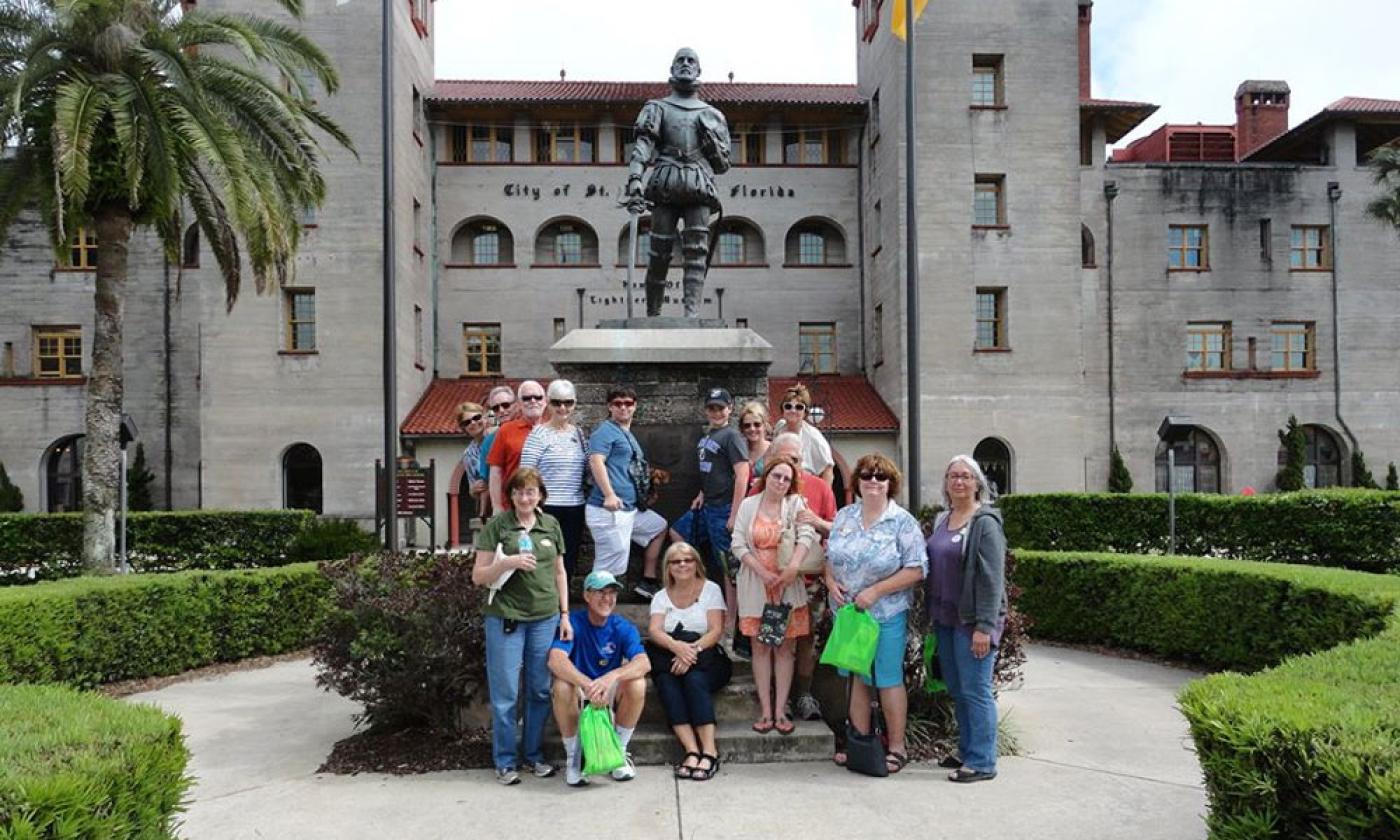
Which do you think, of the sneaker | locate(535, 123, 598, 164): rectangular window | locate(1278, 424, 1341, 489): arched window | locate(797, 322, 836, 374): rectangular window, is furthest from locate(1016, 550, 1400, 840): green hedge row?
locate(535, 123, 598, 164): rectangular window

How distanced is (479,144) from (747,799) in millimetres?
27935

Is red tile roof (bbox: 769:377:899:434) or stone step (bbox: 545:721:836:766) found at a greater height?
red tile roof (bbox: 769:377:899:434)

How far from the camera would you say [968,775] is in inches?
231

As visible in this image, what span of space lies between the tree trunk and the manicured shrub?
27.2ft

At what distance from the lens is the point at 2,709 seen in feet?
14.5

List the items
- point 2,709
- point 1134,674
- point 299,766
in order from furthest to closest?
point 1134,674 → point 299,766 → point 2,709

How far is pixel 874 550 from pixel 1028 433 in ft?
68.7

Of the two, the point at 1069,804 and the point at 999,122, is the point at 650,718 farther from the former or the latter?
the point at 999,122

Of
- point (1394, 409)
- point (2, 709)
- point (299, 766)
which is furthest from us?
point (1394, 409)

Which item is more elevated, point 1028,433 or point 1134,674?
point 1028,433

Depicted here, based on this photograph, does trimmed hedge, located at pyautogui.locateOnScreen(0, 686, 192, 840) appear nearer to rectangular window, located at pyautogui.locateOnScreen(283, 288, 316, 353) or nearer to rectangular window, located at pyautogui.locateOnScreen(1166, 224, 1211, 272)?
rectangular window, located at pyautogui.locateOnScreen(283, 288, 316, 353)

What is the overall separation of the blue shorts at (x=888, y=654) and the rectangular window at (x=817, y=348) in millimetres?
24175

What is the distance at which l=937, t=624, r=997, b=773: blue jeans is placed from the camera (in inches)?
228

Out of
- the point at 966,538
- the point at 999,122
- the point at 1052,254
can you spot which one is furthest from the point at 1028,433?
the point at 966,538
